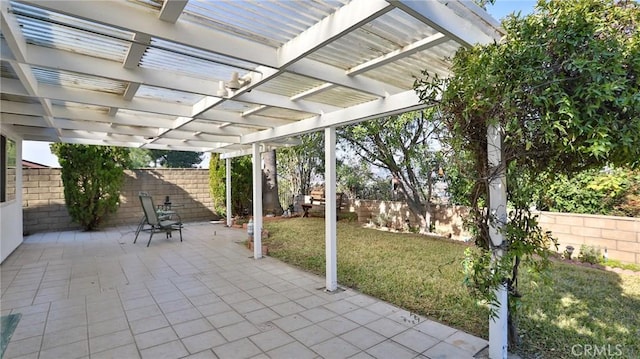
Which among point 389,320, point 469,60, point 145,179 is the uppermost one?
point 469,60

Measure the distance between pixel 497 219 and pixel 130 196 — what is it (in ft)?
35.1

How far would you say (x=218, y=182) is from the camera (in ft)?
35.2

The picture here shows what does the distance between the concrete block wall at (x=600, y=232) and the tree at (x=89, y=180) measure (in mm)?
10734

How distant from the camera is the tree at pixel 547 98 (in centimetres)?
166

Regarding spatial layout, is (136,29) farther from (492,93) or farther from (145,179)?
(145,179)

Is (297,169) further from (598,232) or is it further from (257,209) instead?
(598,232)

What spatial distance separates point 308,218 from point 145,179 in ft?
18.1

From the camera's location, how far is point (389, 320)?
3.22 m

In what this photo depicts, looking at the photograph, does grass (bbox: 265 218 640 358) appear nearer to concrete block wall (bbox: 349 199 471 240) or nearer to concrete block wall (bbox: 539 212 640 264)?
concrete block wall (bbox: 539 212 640 264)

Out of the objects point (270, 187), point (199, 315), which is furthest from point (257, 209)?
point (270, 187)

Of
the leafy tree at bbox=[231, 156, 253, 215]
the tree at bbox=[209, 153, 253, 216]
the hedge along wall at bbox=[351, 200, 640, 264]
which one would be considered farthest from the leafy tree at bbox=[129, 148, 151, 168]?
the hedge along wall at bbox=[351, 200, 640, 264]

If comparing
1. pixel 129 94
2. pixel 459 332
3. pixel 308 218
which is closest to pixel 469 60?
pixel 459 332

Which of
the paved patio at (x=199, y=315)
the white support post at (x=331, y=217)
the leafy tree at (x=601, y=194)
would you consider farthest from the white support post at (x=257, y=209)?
the leafy tree at (x=601, y=194)

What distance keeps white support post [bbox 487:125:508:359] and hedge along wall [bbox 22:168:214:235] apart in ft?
33.9
